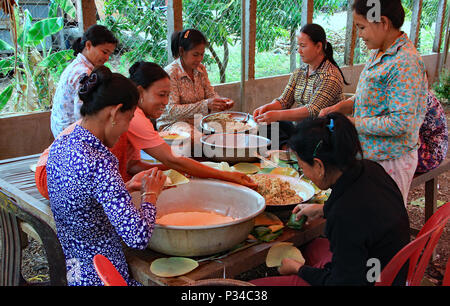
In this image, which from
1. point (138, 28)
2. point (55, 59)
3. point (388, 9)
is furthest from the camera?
point (138, 28)

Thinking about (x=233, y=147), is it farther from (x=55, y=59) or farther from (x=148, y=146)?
(x=55, y=59)

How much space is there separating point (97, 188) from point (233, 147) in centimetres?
122

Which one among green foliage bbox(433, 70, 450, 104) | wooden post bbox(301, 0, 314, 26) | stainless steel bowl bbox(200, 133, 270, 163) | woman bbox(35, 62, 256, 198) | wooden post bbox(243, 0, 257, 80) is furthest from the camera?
green foliage bbox(433, 70, 450, 104)

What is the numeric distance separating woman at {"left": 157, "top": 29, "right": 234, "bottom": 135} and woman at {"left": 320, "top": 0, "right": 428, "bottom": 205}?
151 centimetres

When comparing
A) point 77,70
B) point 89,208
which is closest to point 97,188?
point 89,208

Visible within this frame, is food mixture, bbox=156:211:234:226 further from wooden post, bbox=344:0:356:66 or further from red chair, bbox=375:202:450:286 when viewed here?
wooden post, bbox=344:0:356:66

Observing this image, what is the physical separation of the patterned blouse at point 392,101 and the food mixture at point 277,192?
0.60 metres

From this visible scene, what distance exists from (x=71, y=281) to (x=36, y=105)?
125 inches

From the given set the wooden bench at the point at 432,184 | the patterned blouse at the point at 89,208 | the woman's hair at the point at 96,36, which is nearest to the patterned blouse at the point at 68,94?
the woman's hair at the point at 96,36

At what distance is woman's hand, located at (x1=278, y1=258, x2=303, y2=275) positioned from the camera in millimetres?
1619

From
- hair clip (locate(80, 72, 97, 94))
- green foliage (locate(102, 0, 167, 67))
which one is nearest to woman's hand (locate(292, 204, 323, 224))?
hair clip (locate(80, 72, 97, 94))

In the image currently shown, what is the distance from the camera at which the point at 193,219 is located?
1.86 meters

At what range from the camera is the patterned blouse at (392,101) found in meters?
2.18

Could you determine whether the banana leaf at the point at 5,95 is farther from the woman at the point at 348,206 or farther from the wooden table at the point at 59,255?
the woman at the point at 348,206
